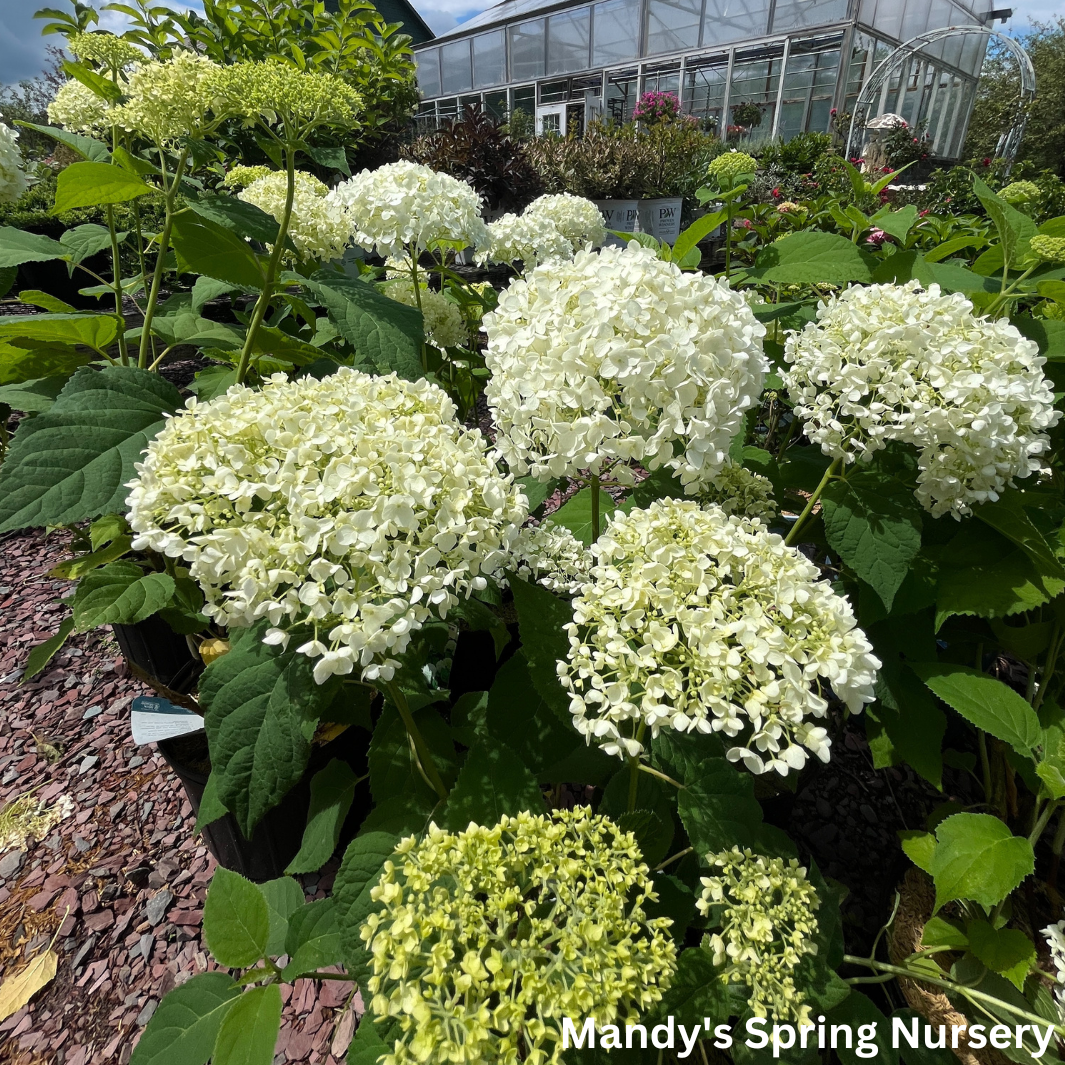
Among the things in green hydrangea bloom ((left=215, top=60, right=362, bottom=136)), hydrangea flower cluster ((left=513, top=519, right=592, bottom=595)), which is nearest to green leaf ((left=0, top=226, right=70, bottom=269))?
green hydrangea bloom ((left=215, top=60, right=362, bottom=136))

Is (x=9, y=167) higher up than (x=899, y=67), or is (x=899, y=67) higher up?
(x=899, y=67)

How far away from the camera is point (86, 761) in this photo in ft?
8.30

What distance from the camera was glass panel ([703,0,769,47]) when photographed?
15.7 metres

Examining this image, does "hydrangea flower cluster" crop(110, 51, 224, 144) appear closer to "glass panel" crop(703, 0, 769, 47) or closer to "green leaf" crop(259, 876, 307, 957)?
"green leaf" crop(259, 876, 307, 957)

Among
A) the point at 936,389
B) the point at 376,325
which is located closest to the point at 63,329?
the point at 376,325

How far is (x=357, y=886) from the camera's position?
107 cm

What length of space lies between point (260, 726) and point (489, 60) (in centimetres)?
2285

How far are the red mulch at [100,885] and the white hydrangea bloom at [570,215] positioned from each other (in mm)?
2899

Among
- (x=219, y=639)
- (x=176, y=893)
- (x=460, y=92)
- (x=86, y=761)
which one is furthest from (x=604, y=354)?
(x=460, y=92)

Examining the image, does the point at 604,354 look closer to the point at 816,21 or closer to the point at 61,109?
the point at 61,109

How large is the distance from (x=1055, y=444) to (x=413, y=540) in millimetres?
1966

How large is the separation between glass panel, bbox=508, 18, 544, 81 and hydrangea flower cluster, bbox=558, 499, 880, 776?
21669 millimetres

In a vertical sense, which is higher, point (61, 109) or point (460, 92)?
point (460, 92)

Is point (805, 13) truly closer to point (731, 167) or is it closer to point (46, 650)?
point (731, 167)
